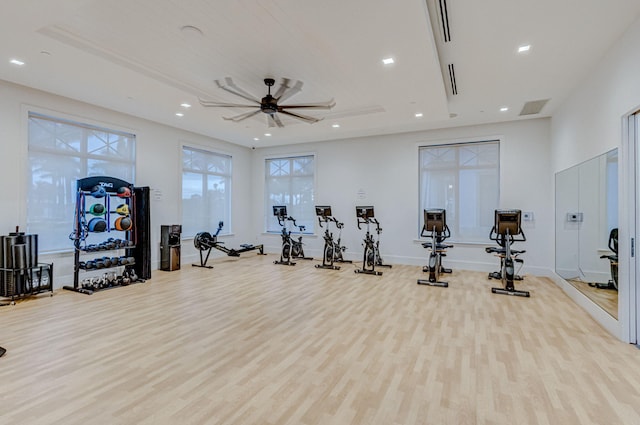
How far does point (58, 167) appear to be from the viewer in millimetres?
5754

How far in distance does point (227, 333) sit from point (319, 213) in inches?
194

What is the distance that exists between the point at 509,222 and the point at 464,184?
205 centimetres

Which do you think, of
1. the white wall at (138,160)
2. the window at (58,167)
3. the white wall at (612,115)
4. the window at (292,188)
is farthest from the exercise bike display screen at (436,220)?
the window at (58,167)

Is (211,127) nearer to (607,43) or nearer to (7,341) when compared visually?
(7,341)

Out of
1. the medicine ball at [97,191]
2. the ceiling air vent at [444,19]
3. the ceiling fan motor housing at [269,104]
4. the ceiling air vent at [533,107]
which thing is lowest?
the medicine ball at [97,191]

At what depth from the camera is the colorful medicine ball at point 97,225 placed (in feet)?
18.5

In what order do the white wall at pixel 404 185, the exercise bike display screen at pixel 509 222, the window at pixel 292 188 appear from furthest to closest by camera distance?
1. the window at pixel 292 188
2. the white wall at pixel 404 185
3. the exercise bike display screen at pixel 509 222

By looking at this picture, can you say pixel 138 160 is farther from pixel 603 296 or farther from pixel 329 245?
pixel 603 296

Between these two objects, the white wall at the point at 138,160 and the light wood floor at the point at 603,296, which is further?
the white wall at the point at 138,160

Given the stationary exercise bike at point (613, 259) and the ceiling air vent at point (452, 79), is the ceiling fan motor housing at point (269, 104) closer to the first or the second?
the ceiling air vent at point (452, 79)

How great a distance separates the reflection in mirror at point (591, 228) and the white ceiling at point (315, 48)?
4.70 ft

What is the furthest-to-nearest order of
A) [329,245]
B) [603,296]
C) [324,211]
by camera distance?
1. [324,211]
2. [329,245]
3. [603,296]

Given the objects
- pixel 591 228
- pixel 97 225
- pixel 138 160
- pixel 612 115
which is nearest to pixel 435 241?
pixel 591 228

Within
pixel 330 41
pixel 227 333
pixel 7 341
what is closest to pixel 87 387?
pixel 227 333
